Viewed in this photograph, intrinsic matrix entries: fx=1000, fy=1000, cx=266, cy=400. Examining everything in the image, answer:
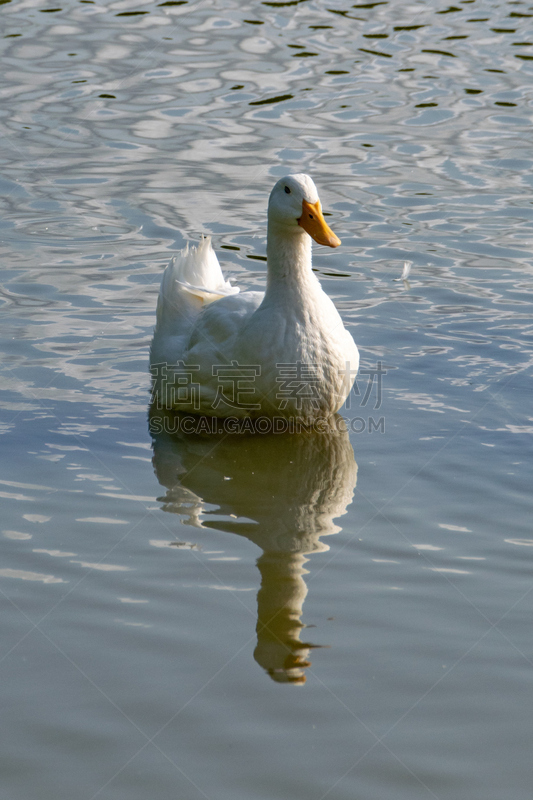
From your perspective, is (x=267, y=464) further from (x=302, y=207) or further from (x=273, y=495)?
(x=302, y=207)

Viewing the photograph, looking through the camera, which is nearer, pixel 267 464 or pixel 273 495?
pixel 273 495

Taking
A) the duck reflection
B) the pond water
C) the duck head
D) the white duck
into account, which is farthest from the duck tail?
the duck head

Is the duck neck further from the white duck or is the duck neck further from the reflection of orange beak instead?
the reflection of orange beak

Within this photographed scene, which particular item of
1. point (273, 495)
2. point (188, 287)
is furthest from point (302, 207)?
point (273, 495)

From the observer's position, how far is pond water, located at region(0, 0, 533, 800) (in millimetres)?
3543

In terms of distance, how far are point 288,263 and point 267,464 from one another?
3.95 feet

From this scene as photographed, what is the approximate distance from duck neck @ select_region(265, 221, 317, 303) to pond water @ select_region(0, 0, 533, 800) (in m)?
0.90

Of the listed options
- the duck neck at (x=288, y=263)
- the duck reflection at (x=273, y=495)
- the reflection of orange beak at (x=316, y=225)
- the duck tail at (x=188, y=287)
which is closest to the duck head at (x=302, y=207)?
the reflection of orange beak at (x=316, y=225)

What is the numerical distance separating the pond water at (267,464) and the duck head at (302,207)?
1.25 m

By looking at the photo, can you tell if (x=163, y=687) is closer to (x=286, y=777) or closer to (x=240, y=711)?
(x=240, y=711)

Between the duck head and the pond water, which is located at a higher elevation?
the duck head

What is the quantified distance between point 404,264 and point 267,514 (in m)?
3.71

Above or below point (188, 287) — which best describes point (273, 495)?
below

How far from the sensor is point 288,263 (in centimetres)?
595
